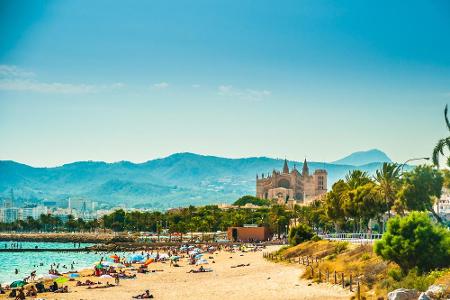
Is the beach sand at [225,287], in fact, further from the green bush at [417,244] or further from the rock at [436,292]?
the rock at [436,292]

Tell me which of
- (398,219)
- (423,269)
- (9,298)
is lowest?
(9,298)

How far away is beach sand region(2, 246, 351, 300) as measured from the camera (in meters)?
37.0

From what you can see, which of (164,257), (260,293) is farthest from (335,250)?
(164,257)

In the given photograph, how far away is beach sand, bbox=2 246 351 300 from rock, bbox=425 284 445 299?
21.1 feet

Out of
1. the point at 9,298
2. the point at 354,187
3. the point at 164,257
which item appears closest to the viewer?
the point at 9,298

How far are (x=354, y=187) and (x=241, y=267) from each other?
66.3 ft

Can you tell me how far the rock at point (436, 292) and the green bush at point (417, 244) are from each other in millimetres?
4955

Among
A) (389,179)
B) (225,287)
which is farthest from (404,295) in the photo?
(389,179)

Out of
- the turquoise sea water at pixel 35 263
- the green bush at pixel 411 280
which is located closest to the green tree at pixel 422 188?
the green bush at pixel 411 280

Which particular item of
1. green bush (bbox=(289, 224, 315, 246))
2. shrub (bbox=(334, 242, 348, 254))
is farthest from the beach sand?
green bush (bbox=(289, 224, 315, 246))

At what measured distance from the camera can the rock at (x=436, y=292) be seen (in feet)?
86.6

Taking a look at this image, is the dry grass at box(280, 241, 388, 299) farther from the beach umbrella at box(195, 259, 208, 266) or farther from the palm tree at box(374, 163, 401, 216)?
the beach umbrella at box(195, 259, 208, 266)

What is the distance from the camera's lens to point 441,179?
50.6 metres

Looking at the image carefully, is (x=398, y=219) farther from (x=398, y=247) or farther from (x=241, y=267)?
(x=241, y=267)
